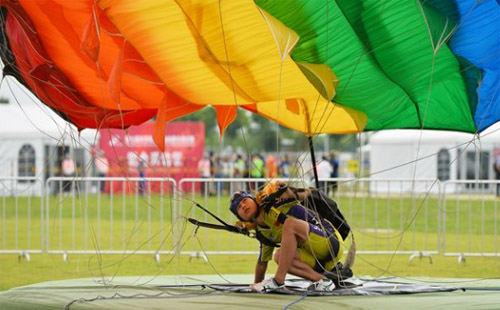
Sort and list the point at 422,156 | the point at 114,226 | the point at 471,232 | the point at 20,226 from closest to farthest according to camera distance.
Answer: the point at 471,232, the point at 20,226, the point at 114,226, the point at 422,156

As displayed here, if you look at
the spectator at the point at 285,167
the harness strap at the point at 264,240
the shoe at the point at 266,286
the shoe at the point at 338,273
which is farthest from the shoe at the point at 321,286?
the spectator at the point at 285,167

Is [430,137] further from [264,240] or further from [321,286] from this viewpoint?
[321,286]

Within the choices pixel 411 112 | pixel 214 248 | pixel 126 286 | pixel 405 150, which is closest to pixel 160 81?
pixel 126 286

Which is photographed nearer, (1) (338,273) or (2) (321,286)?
(2) (321,286)

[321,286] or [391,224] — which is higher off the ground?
[321,286]

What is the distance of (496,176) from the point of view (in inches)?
1115

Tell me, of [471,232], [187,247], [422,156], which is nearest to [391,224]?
[471,232]

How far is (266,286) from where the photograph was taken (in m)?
6.94

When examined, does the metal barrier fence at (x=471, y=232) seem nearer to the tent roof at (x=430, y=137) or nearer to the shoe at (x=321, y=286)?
the shoe at (x=321, y=286)

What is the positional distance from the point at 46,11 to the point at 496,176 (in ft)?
76.1

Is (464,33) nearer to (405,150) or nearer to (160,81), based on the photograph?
(160,81)

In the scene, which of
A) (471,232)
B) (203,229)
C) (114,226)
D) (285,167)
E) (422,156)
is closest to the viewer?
(471,232)

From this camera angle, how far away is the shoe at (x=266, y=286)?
22.6 ft

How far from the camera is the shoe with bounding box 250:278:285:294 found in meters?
6.88
